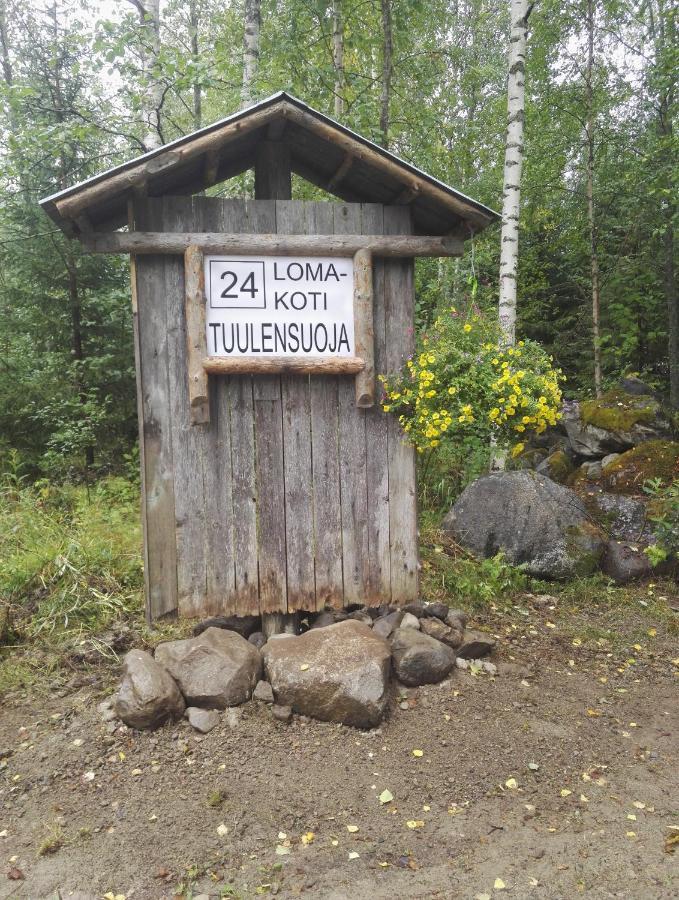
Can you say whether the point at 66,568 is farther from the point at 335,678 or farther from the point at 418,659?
the point at 418,659

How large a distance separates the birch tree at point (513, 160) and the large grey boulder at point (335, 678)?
18.7 ft

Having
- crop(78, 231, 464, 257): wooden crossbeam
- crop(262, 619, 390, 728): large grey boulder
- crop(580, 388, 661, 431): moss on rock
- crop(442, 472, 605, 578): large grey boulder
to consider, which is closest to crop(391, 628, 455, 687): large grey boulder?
crop(262, 619, 390, 728): large grey boulder

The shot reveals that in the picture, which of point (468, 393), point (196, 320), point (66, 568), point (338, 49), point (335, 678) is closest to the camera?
point (335, 678)

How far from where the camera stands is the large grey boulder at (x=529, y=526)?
577cm

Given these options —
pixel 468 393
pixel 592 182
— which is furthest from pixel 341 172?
pixel 592 182

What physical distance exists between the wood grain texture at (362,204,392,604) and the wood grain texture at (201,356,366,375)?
29cm

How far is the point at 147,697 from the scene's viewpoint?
3.48 metres

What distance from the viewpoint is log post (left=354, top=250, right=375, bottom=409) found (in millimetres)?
4137

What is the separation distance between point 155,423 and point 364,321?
1.48 meters

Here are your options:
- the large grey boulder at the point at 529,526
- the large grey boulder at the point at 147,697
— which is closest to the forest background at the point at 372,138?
the large grey boulder at the point at 529,526

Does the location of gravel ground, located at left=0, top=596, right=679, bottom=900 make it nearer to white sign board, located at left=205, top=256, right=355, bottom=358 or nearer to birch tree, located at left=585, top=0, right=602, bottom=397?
white sign board, located at left=205, top=256, right=355, bottom=358

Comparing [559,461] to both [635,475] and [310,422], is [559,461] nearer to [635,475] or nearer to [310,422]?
[635,475]

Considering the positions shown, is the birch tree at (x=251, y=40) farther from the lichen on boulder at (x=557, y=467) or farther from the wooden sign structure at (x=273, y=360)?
the lichen on boulder at (x=557, y=467)

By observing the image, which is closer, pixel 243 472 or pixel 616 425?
pixel 243 472
